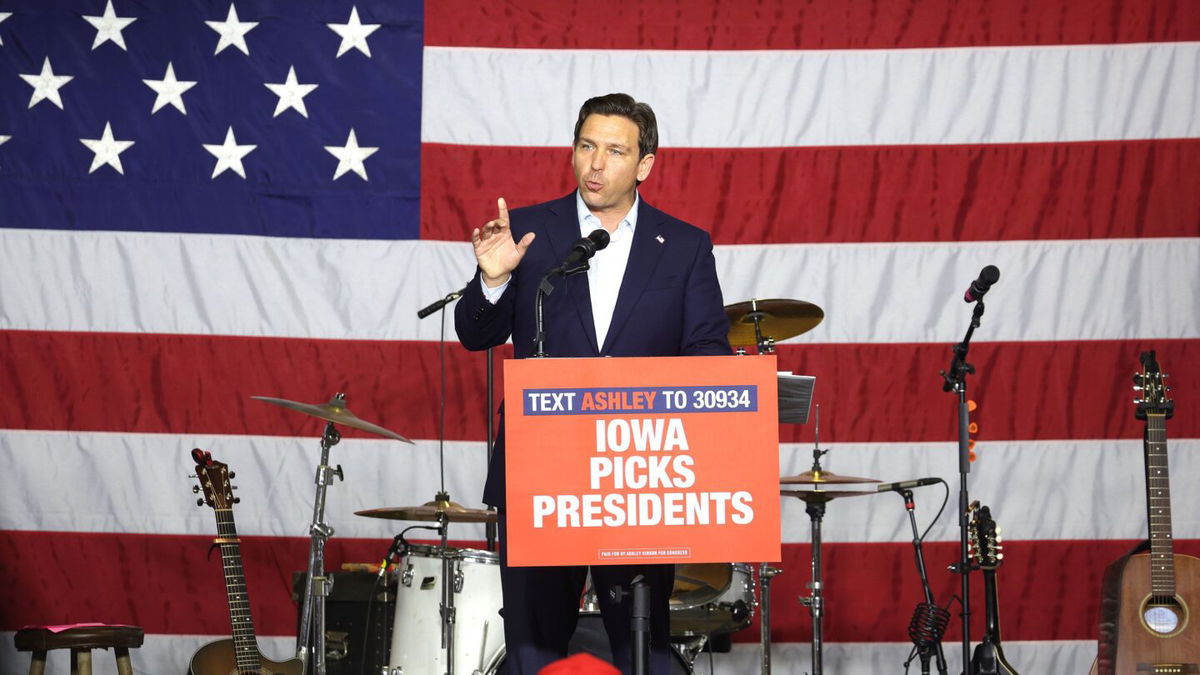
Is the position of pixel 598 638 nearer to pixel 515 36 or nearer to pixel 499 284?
pixel 499 284

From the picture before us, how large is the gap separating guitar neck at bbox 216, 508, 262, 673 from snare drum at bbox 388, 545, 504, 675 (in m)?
0.45

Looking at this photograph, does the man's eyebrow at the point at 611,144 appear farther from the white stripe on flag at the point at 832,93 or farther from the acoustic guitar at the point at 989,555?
the white stripe on flag at the point at 832,93

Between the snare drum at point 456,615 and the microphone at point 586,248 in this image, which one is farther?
the snare drum at point 456,615

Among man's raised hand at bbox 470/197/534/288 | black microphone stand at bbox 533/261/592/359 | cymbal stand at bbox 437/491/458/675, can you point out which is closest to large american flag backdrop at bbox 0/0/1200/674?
cymbal stand at bbox 437/491/458/675

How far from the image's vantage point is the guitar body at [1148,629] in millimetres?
3605

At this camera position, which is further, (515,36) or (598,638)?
(515,36)

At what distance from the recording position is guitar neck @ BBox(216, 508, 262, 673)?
4.00m

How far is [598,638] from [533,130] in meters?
2.31

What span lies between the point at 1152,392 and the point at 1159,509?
35cm

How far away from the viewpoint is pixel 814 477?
4066mm

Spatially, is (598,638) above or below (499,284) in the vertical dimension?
below

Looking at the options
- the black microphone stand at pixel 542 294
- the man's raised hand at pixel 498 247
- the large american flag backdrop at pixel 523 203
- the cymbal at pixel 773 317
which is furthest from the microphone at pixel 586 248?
the large american flag backdrop at pixel 523 203

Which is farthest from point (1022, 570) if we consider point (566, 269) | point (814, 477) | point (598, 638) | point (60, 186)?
point (60, 186)

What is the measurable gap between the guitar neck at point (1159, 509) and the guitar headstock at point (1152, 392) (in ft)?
0.06
